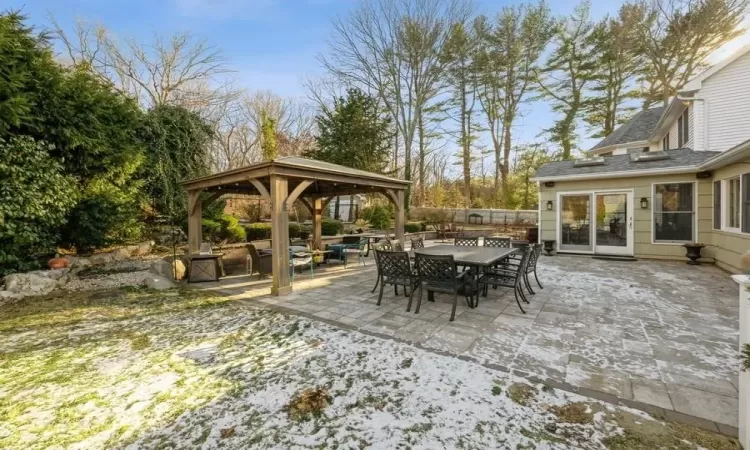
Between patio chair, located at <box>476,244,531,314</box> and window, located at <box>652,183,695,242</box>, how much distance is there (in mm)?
6021

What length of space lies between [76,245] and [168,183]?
2762 millimetres

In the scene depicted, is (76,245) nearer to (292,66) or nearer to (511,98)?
(292,66)

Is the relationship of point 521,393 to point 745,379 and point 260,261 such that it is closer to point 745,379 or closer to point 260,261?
point 745,379

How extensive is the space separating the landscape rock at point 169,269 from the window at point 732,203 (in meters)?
11.2

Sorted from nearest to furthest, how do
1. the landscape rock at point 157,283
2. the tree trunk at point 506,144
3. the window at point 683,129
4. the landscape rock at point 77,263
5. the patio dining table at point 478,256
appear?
the patio dining table at point 478,256
the landscape rock at point 157,283
the landscape rock at point 77,263
the window at point 683,129
the tree trunk at point 506,144

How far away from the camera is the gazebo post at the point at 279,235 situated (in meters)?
5.20

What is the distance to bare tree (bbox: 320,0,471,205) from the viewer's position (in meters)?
15.4

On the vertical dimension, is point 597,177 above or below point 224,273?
above

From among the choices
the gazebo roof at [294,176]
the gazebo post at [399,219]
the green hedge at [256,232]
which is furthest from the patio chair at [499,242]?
the green hedge at [256,232]

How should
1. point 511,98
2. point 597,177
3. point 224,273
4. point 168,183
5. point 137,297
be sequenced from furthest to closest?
point 511,98
point 168,183
point 597,177
point 224,273
point 137,297

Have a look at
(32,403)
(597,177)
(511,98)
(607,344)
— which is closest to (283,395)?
(32,403)

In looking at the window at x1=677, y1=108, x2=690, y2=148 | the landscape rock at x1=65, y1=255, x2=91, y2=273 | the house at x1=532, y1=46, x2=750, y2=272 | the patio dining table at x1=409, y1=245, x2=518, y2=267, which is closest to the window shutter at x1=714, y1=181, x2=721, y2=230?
the house at x1=532, y1=46, x2=750, y2=272

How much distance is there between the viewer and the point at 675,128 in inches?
418

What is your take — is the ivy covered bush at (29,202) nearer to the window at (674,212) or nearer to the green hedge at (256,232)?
the green hedge at (256,232)
